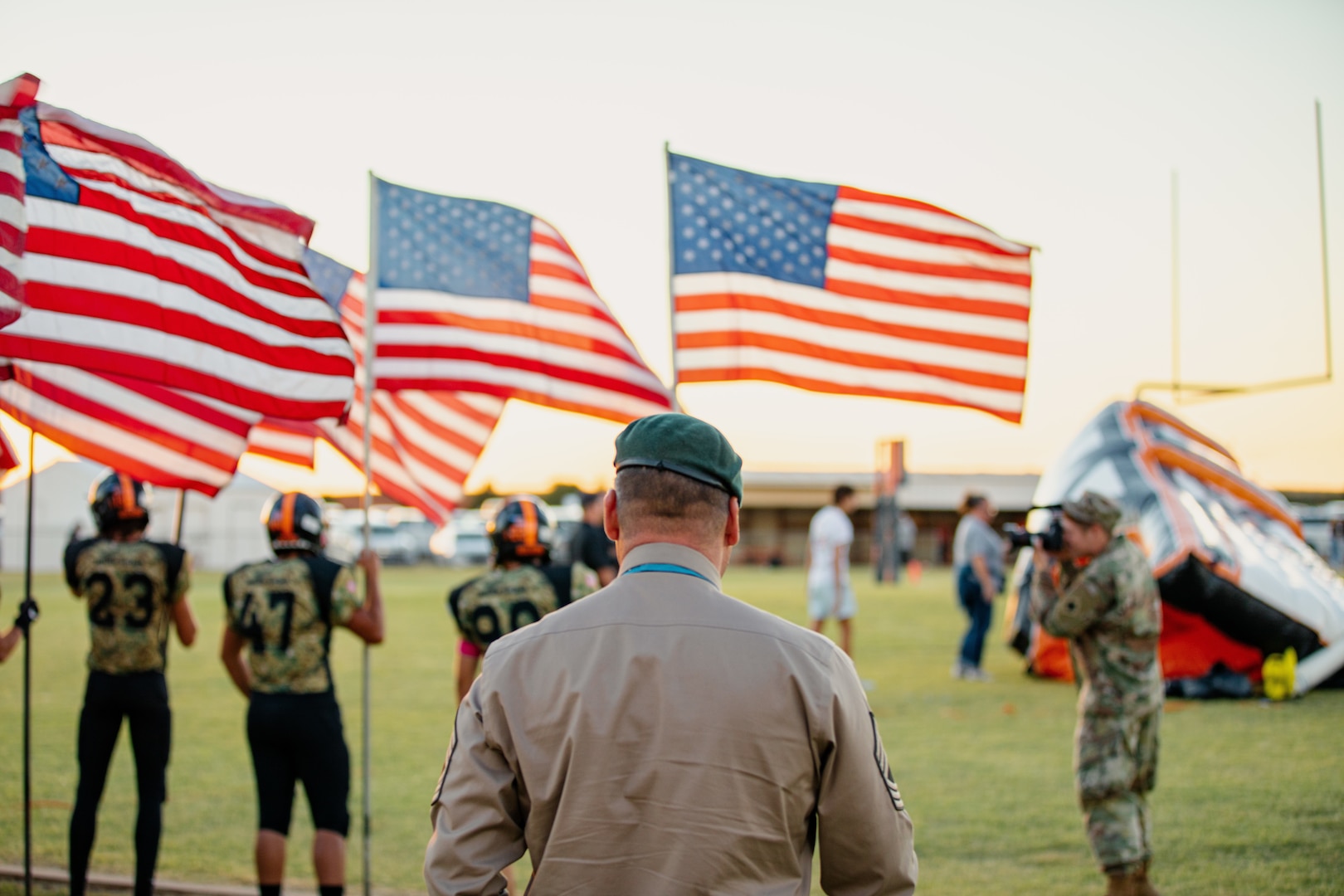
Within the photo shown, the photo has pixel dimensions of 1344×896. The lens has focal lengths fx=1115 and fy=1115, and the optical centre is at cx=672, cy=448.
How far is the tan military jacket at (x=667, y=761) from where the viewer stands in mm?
2043

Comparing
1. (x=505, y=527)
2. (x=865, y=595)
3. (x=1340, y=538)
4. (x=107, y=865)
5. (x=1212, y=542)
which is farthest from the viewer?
(x=1340, y=538)

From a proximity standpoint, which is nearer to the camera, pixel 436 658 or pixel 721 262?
pixel 721 262

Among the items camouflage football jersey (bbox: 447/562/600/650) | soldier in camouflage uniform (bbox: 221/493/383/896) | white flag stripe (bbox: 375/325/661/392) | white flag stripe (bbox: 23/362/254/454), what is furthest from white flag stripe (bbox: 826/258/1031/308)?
white flag stripe (bbox: 23/362/254/454)

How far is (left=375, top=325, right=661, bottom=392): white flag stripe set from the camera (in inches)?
253

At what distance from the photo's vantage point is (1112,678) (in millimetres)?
5395

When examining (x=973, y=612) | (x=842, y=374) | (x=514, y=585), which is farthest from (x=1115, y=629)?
(x=973, y=612)

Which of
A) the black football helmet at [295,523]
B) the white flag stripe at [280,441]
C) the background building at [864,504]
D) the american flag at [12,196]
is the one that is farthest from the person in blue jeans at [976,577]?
the background building at [864,504]

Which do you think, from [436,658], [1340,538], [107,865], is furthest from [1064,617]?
[1340,538]

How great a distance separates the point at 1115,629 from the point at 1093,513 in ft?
1.87

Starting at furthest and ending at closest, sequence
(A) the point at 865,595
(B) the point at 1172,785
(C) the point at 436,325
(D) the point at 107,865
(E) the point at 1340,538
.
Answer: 1. (E) the point at 1340,538
2. (A) the point at 865,595
3. (B) the point at 1172,785
4. (C) the point at 436,325
5. (D) the point at 107,865

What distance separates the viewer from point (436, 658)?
15.1m

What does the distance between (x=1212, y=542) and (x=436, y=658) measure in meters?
9.64

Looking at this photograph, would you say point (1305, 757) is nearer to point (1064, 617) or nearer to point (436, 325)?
point (1064, 617)

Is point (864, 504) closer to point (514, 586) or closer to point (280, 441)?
point (280, 441)
